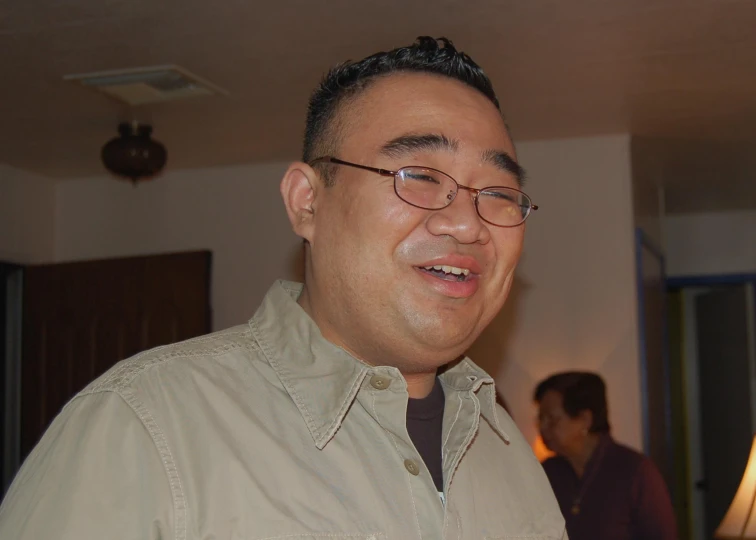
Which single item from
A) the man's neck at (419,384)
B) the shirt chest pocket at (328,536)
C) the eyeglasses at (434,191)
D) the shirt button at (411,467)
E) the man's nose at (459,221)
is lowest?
the shirt chest pocket at (328,536)

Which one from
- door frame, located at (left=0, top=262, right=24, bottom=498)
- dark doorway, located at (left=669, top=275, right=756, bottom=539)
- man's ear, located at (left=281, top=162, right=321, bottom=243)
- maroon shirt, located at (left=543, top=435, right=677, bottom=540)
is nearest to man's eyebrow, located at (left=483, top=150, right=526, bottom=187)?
man's ear, located at (left=281, top=162, right=321, bottom=243)

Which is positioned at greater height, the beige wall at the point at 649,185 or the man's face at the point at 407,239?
the beige wall at the point at 649,185

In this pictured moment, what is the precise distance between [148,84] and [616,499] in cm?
227

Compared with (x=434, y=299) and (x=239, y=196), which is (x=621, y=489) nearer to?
(x=434, y=299)

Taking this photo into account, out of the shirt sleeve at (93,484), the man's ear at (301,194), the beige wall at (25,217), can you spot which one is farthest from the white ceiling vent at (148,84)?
the shirt sleeve at (93,484)

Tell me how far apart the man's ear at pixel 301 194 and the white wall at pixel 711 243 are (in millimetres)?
5153

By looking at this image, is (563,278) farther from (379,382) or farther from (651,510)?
(379,382)

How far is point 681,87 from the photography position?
343 cm

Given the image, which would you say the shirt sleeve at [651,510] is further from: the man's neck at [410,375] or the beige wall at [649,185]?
the man's neck at [410,375]

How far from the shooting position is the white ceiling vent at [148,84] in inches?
122

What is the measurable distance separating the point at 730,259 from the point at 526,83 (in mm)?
3332

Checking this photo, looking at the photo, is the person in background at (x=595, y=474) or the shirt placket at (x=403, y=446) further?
the person in background at (x=595, y=474)

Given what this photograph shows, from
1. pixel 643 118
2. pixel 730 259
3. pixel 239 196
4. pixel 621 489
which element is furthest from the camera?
pixel 730 259

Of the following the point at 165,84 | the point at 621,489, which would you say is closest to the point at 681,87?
the point at 621,489
